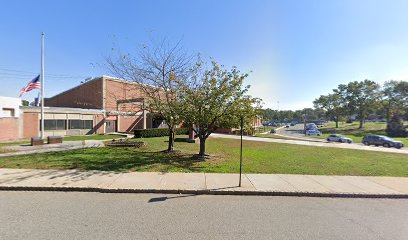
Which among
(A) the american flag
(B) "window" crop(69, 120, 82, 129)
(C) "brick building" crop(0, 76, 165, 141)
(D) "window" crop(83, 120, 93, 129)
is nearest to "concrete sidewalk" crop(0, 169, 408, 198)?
(C) "brick building" crop(0, 76, 165, 141)

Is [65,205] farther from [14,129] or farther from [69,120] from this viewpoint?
[69,120]

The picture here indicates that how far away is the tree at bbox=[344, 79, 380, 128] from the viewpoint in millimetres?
55844

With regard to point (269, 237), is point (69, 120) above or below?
above

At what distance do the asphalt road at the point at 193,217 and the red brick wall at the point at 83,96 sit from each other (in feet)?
96.1

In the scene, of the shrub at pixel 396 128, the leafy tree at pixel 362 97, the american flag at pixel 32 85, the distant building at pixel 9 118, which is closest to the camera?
the american flag at pixel 32 85

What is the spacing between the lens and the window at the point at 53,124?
2413cm

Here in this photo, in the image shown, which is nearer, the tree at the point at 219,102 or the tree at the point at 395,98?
the tree at the point at 219,102

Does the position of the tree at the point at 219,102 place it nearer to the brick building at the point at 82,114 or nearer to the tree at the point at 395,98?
the brick building at the point at 82,114

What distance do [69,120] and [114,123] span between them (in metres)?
7.22

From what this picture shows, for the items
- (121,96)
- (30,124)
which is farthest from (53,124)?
(121,96)

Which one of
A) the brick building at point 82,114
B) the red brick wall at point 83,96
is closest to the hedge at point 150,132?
the brick building at point 82,114

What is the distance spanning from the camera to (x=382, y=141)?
2514cm

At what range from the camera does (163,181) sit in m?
6.60

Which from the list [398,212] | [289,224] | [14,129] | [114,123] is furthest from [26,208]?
[114,123]
